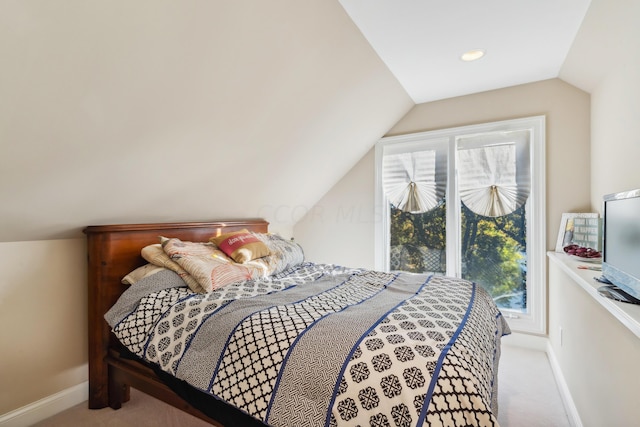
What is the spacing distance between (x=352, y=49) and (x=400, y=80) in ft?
2.81

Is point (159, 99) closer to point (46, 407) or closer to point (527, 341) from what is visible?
point (46, 407)

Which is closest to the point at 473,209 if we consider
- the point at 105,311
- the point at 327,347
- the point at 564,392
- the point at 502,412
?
the point at 564,392

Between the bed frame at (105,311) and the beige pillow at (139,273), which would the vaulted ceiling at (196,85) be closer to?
the bed frame at (105,311)

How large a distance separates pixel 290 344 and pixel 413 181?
270cm

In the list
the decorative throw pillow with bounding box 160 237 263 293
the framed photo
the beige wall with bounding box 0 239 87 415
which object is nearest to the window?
the framed photo

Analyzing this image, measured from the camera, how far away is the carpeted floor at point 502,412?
5.98ft

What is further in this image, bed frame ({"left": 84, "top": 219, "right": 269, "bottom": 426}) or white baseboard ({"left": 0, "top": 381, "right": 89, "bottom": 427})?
bed frame ({"left": 84, "top": 219, "right": 269, "bottom": 426})

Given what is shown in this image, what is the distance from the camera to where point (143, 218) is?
7.54 ft

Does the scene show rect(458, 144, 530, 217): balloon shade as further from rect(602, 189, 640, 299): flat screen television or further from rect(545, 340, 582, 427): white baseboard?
rect(602, 189, 640, 299): flat screen television

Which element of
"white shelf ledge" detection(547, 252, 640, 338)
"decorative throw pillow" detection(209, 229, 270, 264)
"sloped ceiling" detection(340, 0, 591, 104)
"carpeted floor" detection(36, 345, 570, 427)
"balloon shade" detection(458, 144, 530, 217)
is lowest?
"carpeted floor" detection(36, 345, 570, 427)

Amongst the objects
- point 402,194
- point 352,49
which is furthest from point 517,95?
point 352,49

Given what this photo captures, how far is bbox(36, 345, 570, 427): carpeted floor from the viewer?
1.82 m

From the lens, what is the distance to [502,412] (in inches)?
77.3

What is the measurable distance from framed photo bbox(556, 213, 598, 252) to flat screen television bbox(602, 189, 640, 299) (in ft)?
4.02
